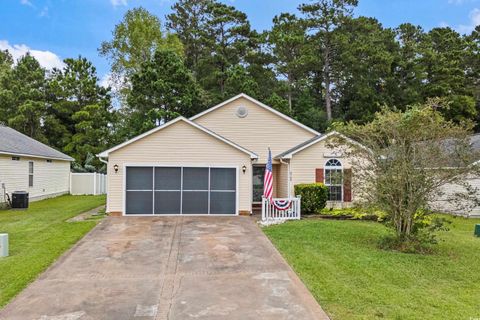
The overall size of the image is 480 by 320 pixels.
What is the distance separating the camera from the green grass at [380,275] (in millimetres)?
5188

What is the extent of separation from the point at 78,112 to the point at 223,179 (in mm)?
20313

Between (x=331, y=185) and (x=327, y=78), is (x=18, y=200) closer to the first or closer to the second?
(x=331, y=185)

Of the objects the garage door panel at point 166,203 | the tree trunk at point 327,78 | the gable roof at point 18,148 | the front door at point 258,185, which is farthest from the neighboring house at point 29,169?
the tree trunk at point 327,78

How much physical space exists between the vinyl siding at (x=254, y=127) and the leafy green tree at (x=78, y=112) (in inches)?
614

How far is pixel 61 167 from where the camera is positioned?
24.1 m

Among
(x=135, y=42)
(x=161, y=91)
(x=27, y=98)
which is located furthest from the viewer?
(x=135, y=42)

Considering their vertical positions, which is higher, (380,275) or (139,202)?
(139,202)

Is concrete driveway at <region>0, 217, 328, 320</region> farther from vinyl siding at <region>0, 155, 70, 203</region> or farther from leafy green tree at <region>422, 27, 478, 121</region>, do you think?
leafy green tree at <region>422, 27, 478, 121</region>

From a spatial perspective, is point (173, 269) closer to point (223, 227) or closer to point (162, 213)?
point (223, 227)

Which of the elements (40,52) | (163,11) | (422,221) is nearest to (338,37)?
(163,11)

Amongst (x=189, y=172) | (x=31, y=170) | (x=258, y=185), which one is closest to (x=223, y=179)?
(x=189, y=172)

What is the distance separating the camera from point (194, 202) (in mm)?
14539

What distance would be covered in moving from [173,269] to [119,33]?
3018 centimetres

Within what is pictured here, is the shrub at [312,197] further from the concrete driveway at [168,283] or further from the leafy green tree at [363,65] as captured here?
the leafy green tree at [363,65]
